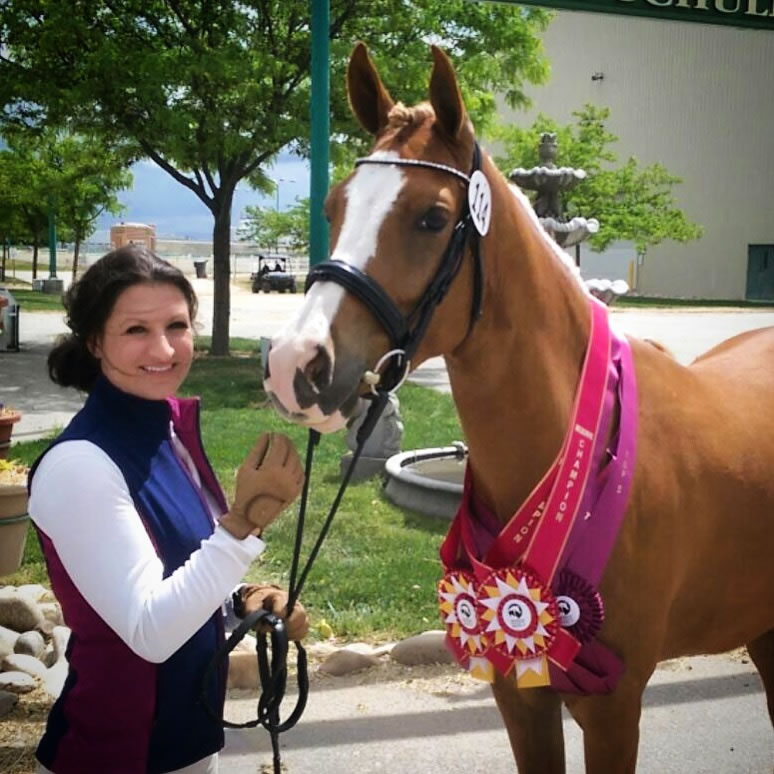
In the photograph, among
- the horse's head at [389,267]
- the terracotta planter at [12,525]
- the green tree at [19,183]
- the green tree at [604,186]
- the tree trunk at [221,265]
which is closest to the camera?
the horse's head at [389,267]

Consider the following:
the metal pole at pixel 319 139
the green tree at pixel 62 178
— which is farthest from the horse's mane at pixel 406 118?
the green tree at pixel 62 178

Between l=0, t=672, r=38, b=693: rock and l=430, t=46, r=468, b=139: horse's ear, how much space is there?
3144 millimetres

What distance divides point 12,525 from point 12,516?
0.08 metres

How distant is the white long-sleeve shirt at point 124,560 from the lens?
61.3 inches

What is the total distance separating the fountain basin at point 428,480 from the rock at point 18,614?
2.75m

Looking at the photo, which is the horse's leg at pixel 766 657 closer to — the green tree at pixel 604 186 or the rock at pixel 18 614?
the rock at pixel 18 614

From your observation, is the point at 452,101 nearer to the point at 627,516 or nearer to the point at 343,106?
the point at 627,516

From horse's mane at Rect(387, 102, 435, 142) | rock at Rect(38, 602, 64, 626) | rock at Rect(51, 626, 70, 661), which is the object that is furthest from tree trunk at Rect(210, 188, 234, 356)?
horse's mane at Rect(387, 102, 435, 142)

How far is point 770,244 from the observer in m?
37.8

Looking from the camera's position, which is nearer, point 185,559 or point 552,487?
point 185,559

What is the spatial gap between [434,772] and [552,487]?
182cm

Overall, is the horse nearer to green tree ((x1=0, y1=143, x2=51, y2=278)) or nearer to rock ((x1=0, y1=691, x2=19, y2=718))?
rock ((x1=0, y1=691, x2=19, y2=718))

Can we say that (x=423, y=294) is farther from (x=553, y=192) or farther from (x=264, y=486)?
(x=553, y=192)

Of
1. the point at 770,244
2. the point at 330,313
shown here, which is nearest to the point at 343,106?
the point at 330,313
